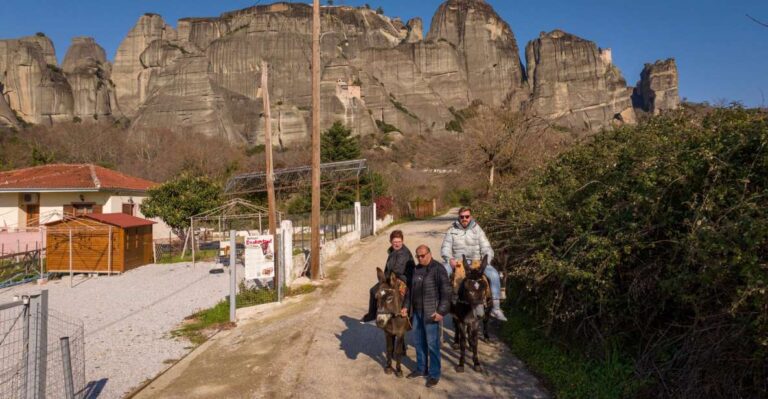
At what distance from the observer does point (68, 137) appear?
2172 inches

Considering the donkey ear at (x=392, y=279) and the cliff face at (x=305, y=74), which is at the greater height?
the cliff face at (x=305, y=74)

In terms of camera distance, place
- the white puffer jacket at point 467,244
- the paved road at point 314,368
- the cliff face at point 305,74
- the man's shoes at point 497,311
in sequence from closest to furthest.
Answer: the paved road at point 314,368
the man's shoes at point 497,311
the white puffer jacket at point 467,244
the cliff face at point 305,74

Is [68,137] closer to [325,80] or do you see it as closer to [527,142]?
[325,80]

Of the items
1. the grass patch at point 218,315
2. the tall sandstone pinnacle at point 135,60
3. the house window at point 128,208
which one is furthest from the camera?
the tall sandstone pinnacle at point 135,60

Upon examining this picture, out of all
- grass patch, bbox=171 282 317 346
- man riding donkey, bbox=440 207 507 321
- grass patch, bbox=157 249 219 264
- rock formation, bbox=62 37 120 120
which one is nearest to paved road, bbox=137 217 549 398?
grass patch, bbox=171 282 317 346

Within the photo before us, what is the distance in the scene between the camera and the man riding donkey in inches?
253

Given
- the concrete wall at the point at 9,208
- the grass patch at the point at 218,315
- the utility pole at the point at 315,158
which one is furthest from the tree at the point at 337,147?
the grass patch at the point at 218,315

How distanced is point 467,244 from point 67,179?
80.8 ft

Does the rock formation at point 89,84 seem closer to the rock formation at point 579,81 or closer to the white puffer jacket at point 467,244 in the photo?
the rock formation at point 579,81

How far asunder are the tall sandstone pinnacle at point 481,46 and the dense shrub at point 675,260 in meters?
110

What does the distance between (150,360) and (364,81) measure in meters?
88.8

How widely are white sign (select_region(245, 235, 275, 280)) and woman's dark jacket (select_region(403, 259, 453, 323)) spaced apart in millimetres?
5575

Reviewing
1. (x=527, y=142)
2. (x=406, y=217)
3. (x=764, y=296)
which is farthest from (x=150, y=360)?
(x=406, y=217)

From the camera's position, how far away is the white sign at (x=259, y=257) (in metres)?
10.2
